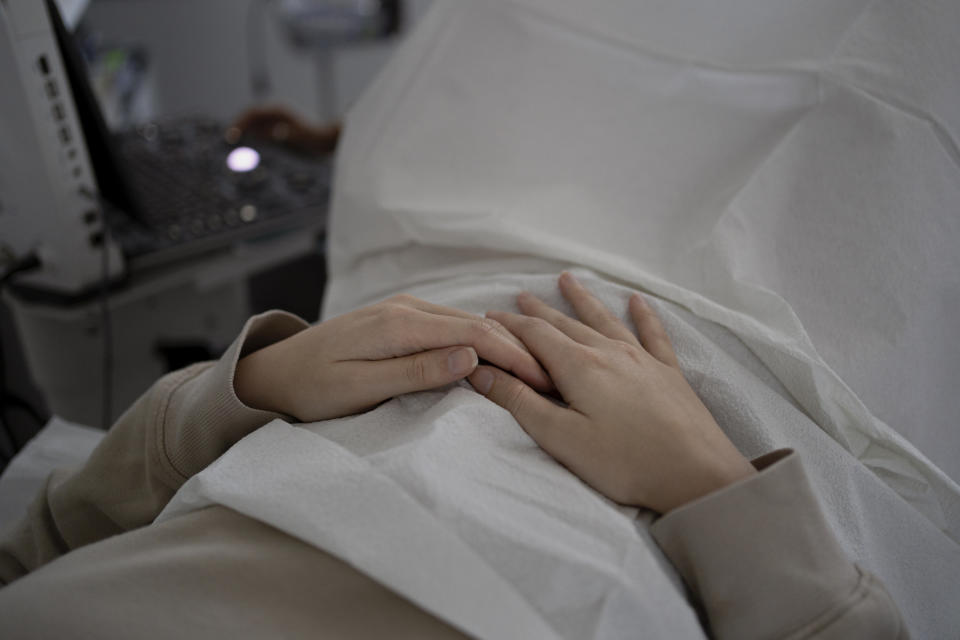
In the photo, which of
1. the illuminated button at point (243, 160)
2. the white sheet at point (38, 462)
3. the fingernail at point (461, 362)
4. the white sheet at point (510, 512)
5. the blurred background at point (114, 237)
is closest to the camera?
the white sheet at point (510, 512)

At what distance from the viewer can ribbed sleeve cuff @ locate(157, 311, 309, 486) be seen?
1.95 feet

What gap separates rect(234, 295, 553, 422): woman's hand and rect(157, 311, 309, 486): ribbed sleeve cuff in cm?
3

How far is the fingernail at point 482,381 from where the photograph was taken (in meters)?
0.59

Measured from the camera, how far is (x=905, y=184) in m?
0.69

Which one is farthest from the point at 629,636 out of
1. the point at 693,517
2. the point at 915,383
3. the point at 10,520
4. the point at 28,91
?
the point at 28,91

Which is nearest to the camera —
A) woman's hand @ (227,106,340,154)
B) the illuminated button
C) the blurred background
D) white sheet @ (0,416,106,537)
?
white sheet @ (0,416,106,537)

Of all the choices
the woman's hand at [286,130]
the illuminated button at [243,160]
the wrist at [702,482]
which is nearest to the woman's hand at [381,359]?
the wrist at [702,482]

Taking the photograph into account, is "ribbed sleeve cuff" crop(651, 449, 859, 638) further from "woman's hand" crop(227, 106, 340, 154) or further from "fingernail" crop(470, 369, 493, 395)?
"woman's hand" crop(227, 106, 340, 154)

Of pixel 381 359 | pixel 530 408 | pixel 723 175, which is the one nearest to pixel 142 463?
pixel 381 359

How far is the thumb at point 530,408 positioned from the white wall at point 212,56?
103 inches

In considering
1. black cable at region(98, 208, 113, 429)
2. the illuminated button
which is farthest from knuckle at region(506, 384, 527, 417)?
the illuminated button

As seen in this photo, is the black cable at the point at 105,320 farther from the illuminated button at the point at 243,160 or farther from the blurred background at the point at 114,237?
the illuminated button at the point at 243,160

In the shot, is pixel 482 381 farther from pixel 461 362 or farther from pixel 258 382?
pixel 258 382

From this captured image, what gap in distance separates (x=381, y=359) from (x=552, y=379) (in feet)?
0.47
